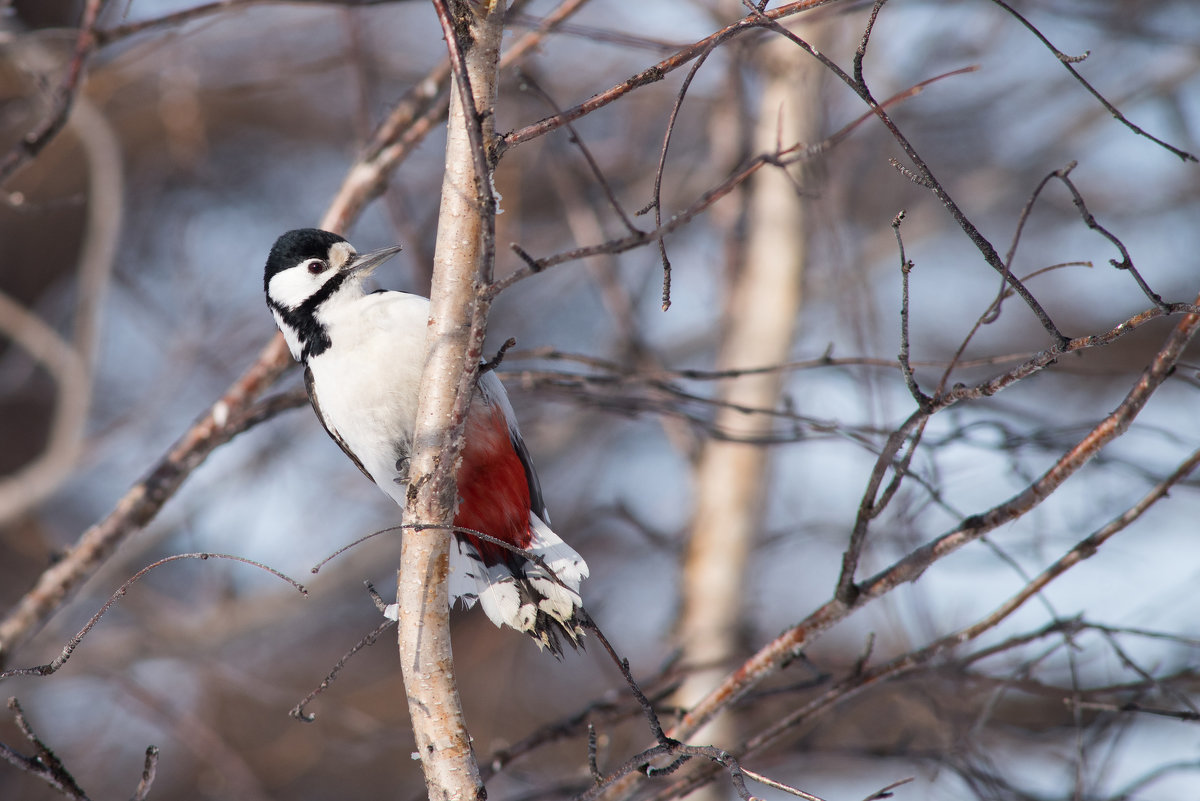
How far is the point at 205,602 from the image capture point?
6215 mm

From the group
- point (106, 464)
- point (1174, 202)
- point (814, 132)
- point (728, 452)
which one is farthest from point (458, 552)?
point (1174, 202)

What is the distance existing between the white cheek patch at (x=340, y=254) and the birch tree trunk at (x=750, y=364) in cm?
211

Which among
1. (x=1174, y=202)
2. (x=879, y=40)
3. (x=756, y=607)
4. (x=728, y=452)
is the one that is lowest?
(x=756, y=607)

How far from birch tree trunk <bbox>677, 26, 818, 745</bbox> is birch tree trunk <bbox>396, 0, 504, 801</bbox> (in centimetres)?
282

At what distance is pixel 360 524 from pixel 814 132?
417 centimetres

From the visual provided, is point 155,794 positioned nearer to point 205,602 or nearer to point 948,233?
point 205,602

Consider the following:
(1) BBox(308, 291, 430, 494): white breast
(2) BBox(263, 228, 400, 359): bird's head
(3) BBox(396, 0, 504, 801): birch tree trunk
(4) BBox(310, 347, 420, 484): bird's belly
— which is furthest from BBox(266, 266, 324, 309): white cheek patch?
(3) BBox(396, 0, 504, 801): birch tree trunk

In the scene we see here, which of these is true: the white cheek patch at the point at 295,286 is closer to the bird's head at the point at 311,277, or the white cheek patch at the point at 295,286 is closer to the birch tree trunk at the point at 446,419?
the bird's head at the point at 311,277

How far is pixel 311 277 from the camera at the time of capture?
3.60 metres

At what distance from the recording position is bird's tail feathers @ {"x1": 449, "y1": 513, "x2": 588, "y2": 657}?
2.90m

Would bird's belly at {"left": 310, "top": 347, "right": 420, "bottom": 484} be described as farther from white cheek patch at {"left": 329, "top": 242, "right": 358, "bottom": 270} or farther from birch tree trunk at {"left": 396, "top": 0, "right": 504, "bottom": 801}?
birch tree trunk at {"left": 396, "top": 0, "right": 504, "bottom": 801}

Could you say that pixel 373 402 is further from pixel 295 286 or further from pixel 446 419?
pixel 446 419

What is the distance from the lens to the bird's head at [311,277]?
350cm

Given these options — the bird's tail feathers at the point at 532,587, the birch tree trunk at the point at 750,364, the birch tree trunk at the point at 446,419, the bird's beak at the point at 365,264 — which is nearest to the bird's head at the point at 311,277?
the bird's beak at the point at 365,264
